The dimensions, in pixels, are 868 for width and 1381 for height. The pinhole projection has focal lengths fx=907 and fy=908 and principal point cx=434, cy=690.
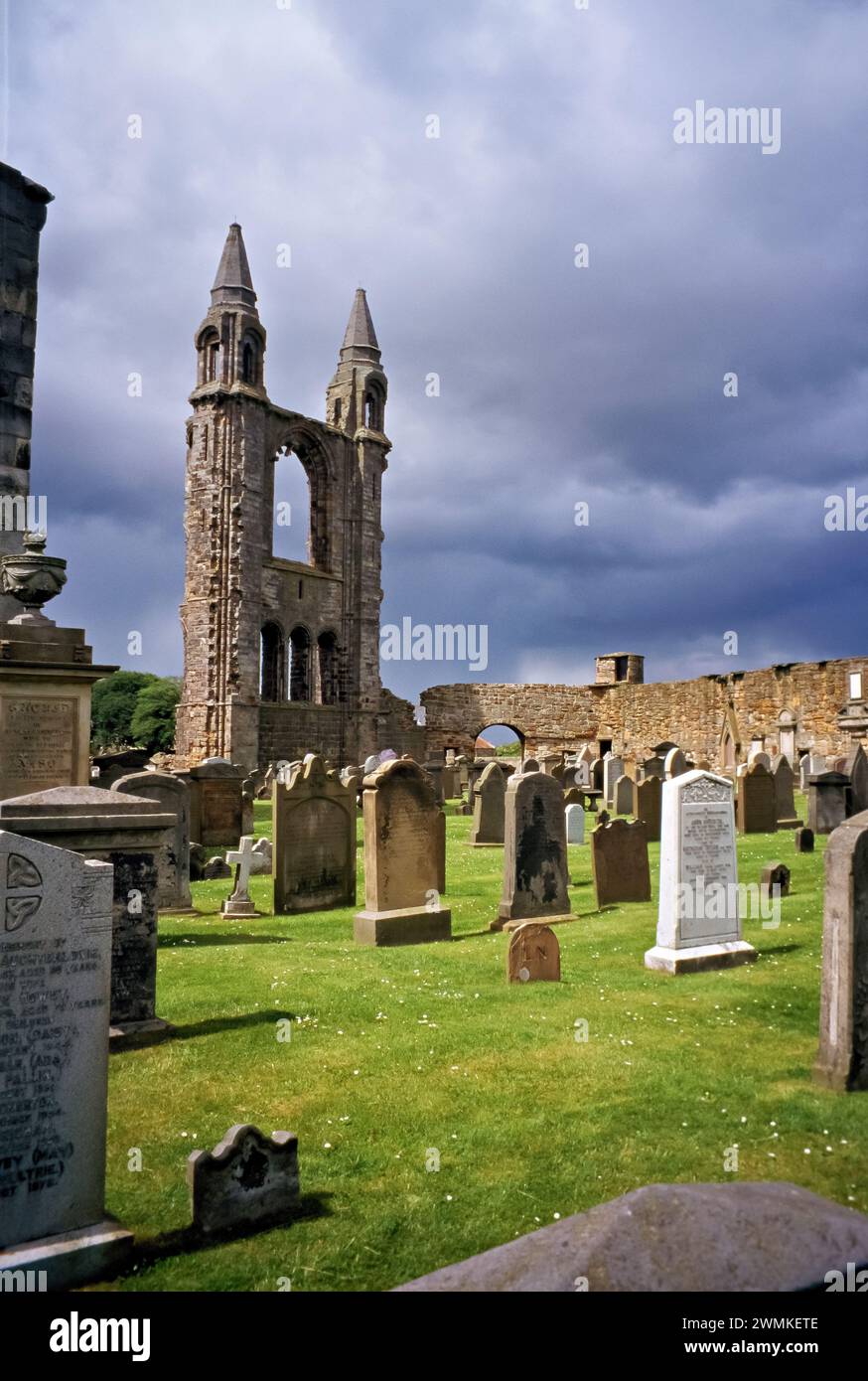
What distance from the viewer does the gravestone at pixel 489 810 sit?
52.4 feet

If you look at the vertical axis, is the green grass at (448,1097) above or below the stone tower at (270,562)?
below

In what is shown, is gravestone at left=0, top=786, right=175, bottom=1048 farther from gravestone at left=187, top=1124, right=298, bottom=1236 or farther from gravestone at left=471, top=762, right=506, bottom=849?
gravestone at left=471, top=762, right=506, bottom=849

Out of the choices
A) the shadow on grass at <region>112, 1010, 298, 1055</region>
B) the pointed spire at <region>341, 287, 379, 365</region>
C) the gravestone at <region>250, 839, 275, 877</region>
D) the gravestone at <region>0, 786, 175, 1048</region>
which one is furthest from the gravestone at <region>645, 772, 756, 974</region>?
the pointed spire at <region>341, 287, 379, 365</region>

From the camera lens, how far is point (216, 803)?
15.4 m

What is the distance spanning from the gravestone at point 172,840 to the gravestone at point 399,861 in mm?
2266

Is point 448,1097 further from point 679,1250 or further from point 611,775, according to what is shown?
point 611,775

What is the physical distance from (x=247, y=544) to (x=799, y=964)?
1063 inches

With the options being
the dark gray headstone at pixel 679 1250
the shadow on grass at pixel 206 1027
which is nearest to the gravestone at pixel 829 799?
the shadow on grass at pixel 206 1027

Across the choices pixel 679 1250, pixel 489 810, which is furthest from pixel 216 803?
pixel 679 1250

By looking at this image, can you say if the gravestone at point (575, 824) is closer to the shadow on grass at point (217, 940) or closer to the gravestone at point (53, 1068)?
the shadow on grass at point (217, 940)

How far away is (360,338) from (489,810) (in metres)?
27.1

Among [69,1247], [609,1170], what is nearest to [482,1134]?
[609,1170]
